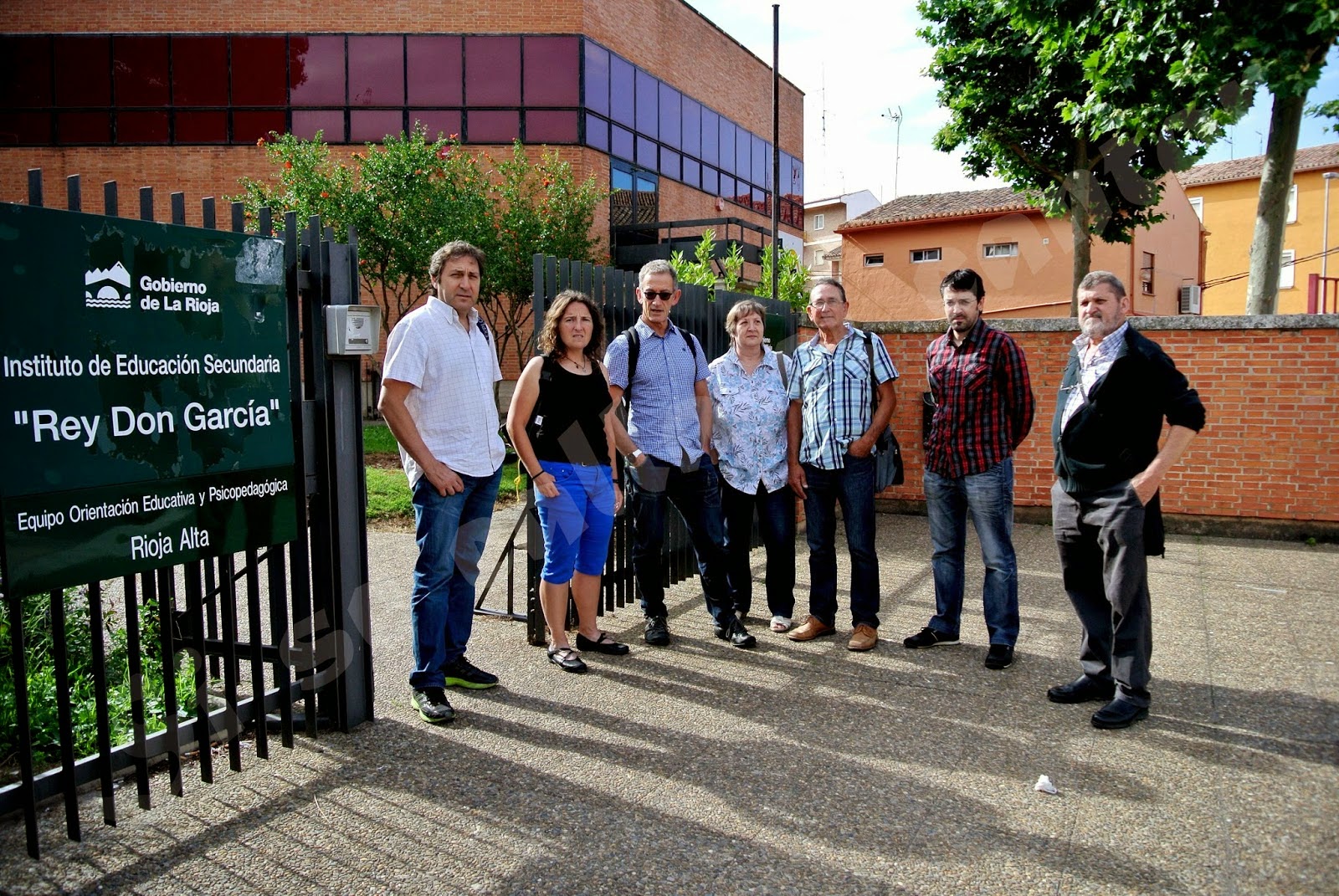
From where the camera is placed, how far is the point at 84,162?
2130 cm

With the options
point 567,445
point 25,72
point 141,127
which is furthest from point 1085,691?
point 25,72

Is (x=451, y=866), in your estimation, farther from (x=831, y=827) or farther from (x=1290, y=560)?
(x=1290, y=560)

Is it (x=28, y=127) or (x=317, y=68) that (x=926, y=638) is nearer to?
(x=317, y=68)

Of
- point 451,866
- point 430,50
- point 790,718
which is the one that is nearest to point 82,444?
point 451,866

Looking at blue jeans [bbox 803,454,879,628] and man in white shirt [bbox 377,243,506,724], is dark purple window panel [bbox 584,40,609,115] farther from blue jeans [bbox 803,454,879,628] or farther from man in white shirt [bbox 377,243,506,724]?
man in white shirt [bbox 377,243,506,724]

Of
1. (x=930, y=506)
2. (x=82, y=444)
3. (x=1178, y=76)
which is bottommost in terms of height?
(x=930, y=506)

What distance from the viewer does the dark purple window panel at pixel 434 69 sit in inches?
844

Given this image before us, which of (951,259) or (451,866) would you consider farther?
(951,259)

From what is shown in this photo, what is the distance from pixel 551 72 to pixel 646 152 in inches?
134

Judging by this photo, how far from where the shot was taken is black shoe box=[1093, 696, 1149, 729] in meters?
4.10

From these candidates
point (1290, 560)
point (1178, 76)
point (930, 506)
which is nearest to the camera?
point (930, 506)

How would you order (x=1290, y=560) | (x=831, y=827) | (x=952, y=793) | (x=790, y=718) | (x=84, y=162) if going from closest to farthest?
(x=831, y=827) < (x=952, y=793) < (x=790, y=718) < (x=1290, y=560) < (x=84, y=162)

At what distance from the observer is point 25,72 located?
69.6 feet

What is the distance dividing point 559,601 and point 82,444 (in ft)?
7.98
